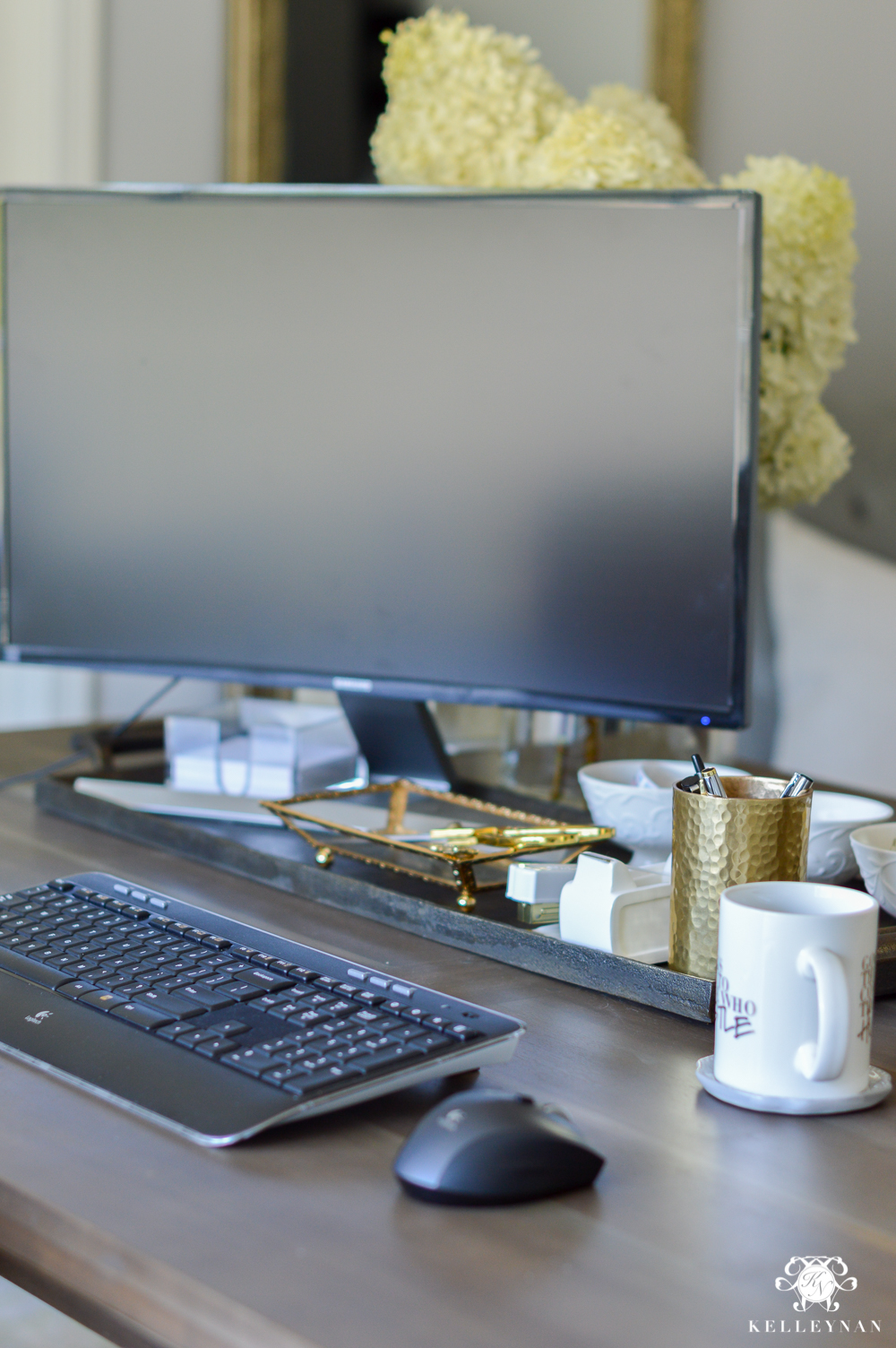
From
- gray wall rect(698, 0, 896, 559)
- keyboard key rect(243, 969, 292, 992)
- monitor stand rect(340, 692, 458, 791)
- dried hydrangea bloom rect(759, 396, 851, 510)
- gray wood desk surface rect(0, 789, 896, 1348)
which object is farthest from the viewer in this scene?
gray wall rect(698, 0, 896, 559)

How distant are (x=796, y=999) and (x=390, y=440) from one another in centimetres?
61

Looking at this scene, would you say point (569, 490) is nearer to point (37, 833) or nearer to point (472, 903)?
point (472, 903)

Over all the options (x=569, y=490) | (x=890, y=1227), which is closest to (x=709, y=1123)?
(x=890, y=1227)

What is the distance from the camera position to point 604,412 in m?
0.96

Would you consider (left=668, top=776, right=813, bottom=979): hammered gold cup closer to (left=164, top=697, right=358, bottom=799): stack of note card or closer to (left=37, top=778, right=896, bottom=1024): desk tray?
(left=37, top=778, right=896, bottom=1024): desk tray

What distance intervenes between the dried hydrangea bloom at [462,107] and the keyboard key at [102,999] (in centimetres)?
92

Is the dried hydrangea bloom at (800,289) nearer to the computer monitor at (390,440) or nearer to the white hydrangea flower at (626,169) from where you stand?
the white hydrangea flower at (626,169)

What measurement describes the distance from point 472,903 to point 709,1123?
26 centimetres

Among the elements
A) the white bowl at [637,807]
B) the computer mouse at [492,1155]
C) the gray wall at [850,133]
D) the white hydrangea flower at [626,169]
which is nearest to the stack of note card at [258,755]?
the white bowl at [637,807]

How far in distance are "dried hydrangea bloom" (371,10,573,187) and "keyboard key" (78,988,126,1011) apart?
3.03 ft

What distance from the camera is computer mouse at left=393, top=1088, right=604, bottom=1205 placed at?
1.62 feet

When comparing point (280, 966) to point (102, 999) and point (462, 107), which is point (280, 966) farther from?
point (462, 107)

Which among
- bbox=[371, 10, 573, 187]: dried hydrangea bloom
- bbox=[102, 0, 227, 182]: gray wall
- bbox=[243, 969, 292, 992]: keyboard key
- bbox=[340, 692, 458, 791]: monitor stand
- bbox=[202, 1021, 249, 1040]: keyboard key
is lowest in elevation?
bbox=[202, 1021, 249, 1040]: keyboard key

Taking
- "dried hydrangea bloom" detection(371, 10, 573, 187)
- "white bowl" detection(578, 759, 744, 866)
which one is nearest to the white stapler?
"white bowl" detection(578, 759, 744, 866)
